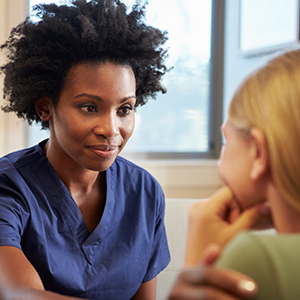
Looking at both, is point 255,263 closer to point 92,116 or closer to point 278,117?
point 278,117

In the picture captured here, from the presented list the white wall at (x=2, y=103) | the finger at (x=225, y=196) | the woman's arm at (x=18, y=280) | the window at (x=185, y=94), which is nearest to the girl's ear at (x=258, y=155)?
the finger at (x=225, y=196)

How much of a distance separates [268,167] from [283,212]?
2.6 inches

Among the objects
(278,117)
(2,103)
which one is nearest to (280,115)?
(278,117)

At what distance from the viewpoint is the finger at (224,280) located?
0.40 m

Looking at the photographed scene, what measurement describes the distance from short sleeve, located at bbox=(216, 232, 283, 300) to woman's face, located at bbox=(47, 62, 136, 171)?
0.56m

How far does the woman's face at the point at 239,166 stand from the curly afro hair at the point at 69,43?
0.53m

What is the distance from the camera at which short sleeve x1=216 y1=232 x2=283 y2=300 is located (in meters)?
0.41

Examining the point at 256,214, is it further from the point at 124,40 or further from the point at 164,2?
the point at 164,2

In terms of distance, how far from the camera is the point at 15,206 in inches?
35.2

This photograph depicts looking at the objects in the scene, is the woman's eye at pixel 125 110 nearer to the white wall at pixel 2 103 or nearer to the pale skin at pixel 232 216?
the pale skin at pixel 232 216

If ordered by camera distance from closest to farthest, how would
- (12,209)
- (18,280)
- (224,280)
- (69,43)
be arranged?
(224,280)
(18,280)
(12,209)
(69,43)

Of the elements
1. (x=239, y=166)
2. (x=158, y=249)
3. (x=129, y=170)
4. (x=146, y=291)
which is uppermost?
(x=239, y=166)

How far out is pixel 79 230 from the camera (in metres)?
0.99

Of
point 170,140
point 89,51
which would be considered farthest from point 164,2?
point 89,51
